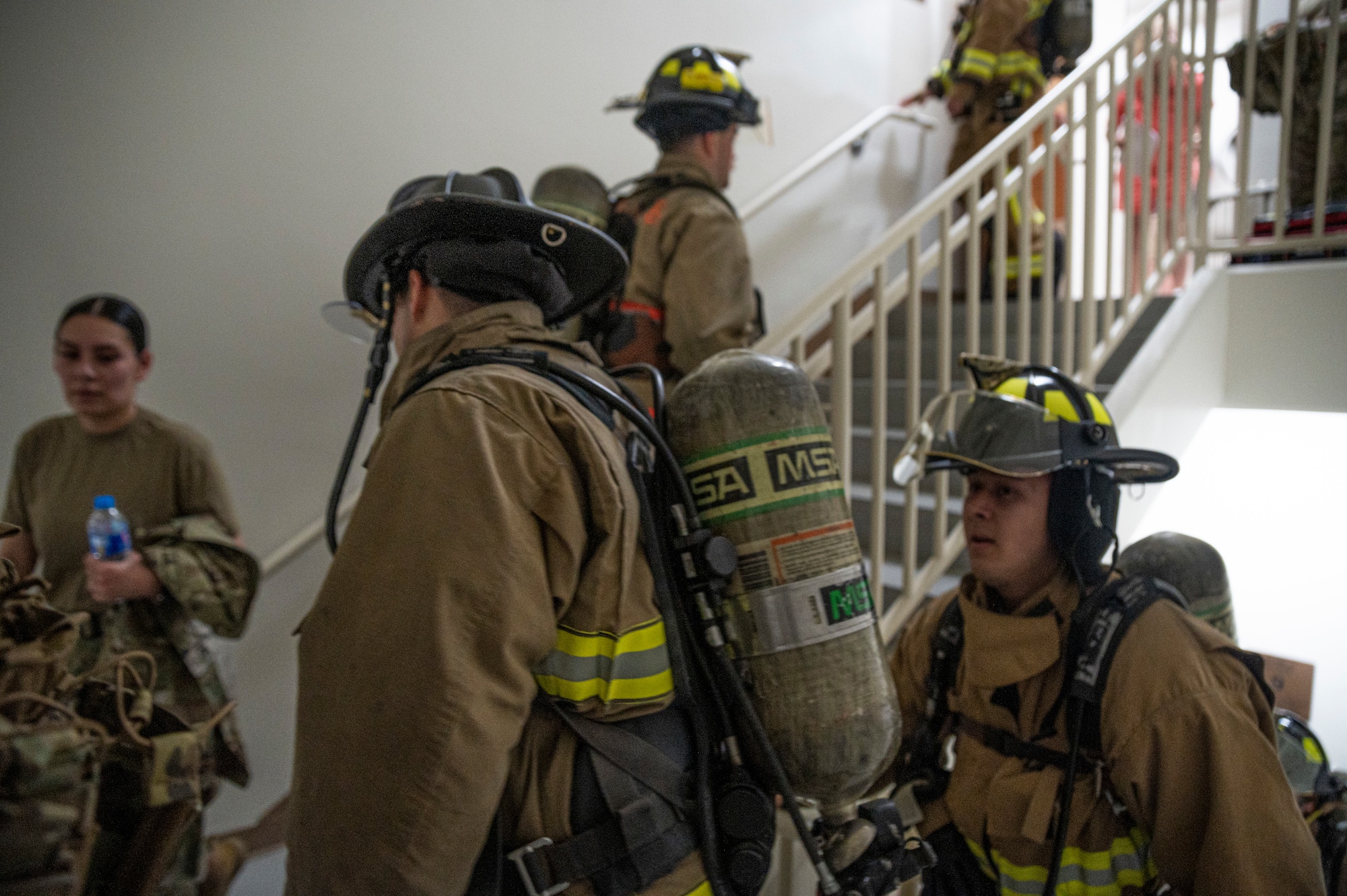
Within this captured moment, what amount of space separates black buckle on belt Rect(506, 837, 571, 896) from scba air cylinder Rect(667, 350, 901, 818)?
→ 13.5 inches

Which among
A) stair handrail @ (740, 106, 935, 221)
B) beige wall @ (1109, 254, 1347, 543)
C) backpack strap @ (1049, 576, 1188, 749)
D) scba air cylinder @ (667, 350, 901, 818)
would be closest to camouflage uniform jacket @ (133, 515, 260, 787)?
scba air cylinder @ (667, 350, 901, 818)

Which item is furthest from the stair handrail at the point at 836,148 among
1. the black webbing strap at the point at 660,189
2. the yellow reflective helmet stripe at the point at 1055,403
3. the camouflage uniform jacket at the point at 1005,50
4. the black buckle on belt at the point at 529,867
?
the black buckle on belt at the point at 529,867

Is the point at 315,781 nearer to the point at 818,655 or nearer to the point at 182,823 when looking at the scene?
the point at 182,823

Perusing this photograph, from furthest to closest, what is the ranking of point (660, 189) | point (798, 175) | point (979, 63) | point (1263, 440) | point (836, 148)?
point (836, 148), point (798, 175), point (979, 63), point (660, 189), point (1263, 440)

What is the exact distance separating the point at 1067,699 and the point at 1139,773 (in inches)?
7.0

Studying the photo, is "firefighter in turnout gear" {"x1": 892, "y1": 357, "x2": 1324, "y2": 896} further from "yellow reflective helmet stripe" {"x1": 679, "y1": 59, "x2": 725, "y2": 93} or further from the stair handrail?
the stair handrail

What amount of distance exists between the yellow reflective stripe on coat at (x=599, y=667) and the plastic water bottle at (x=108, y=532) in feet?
5.22

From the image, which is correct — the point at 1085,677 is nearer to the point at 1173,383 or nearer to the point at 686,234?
the point at 686,234

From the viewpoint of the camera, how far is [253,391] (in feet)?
10.1

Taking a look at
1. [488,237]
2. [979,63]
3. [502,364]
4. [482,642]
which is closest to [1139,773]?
[482,642]

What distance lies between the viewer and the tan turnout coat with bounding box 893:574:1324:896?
127 cm

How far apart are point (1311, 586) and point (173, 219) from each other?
3728 mm

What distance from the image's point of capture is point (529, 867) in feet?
3.35

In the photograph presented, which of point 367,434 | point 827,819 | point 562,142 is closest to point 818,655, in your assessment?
point 827,819
